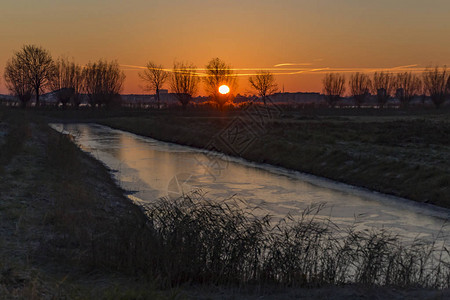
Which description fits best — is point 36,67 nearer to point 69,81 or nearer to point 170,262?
point 69,81

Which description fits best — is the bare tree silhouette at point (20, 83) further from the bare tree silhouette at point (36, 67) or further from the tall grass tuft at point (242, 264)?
the tall grass tuft at point (242, 264)

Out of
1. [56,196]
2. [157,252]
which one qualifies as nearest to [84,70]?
[56,196]

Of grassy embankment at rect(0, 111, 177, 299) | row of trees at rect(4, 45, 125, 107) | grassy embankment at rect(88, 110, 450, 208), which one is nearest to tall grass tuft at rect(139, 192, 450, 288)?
grassy embankment at rect(0, 111, 177, 299)

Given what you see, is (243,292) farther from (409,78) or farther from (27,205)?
(409,78)

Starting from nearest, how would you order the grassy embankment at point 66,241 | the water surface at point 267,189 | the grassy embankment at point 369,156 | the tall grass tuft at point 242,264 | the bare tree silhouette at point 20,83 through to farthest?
the grassy embankment at point 66,241
the tall grass tuft at point 242,264
the water surface at point 267,189
the grassy embankment at point 369,156
the bare tree silhouette at point 20,83

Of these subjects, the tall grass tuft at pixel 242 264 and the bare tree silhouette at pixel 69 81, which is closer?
the tall grass tuft at pixel 242 264

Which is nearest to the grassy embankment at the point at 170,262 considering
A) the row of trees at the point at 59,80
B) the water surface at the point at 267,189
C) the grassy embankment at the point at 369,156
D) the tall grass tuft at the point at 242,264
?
the tall grass tuft at the point at 242,264

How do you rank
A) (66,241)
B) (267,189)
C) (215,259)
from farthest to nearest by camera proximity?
(267,189), (66,241), (215,259)

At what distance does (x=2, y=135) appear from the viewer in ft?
102

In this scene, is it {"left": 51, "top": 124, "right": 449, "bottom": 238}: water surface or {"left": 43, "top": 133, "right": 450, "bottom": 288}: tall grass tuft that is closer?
{"left": 43, "top": 133, "right": 450, "bottom": 288}: tall grass tuft

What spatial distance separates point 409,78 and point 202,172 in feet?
385

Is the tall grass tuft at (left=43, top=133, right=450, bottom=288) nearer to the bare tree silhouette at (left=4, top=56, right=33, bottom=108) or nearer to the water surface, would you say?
the water surface

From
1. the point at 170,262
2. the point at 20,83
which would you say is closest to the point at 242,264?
the point at 170,262

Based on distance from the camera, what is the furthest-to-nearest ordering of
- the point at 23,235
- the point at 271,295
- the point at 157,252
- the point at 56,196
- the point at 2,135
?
the point at 2,135, the point at 56,196, the point at 23,235, the point at 157,252, the point at 271,295
